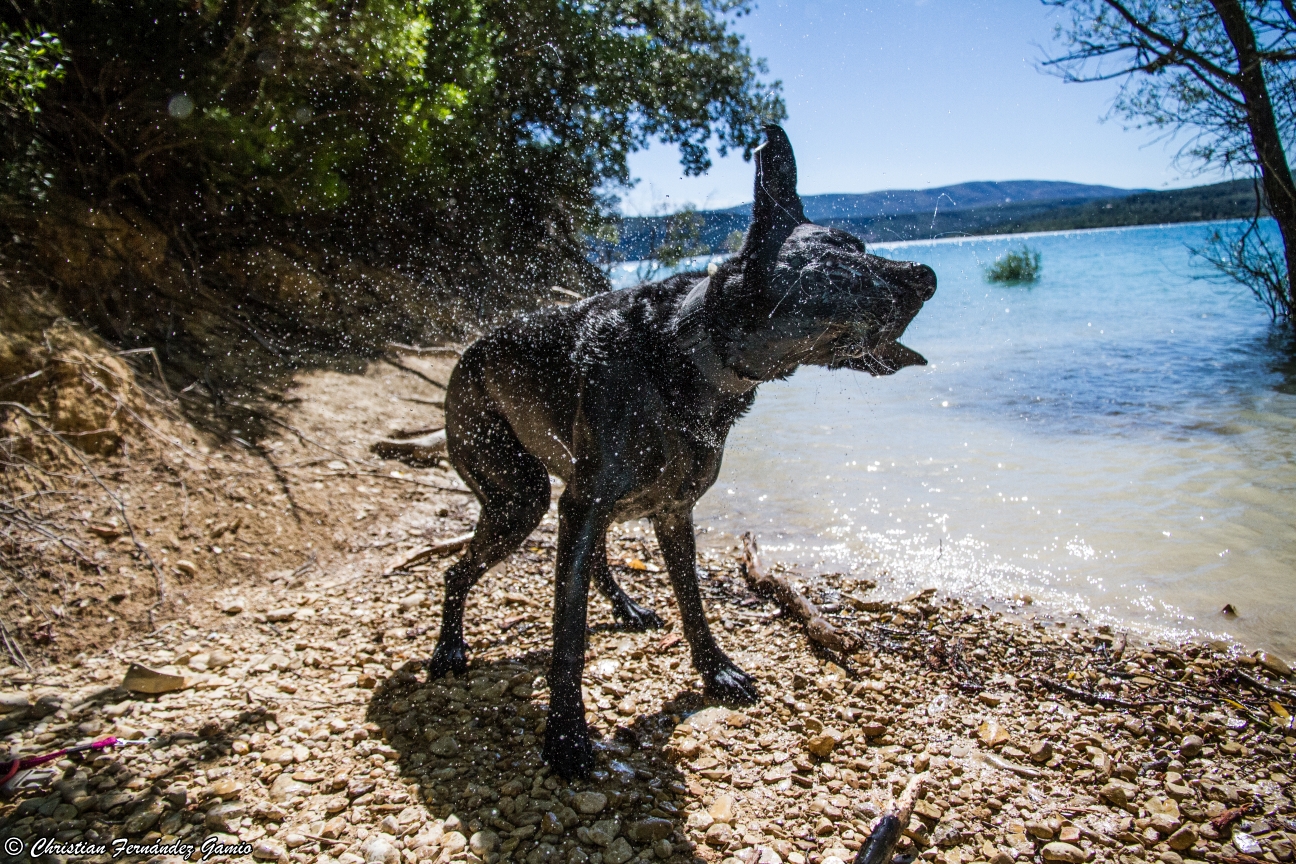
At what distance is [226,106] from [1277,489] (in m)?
10.1

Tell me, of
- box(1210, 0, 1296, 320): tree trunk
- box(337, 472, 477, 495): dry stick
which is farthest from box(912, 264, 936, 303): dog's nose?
box(1210, 0, 1296, 320): tree trunk

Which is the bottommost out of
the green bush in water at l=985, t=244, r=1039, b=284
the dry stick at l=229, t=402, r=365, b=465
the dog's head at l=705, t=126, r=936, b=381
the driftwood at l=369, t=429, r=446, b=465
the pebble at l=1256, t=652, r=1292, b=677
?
the pebble at l=1256, t=652, r=1292, b=677

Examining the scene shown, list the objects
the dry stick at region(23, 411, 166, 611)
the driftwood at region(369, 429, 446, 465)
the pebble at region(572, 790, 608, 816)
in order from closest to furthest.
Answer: the pebble at region(572, 790, 608, 816) → the dry stick at region(23, 411, 166, 611) → the driftwood at region(369, 429, 446, 465)

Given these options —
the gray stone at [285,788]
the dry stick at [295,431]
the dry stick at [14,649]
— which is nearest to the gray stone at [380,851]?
the gray stone at [285,788]

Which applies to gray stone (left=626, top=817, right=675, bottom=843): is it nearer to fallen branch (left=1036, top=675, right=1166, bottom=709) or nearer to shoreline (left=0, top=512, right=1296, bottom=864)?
shoreline (left=0, top=512, right=1296, bottom=864)

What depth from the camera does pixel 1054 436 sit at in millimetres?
7941

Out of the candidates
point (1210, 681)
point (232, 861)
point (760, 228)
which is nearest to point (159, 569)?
point (232, 861)

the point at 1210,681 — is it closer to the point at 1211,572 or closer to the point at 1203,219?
the point at 1211,572

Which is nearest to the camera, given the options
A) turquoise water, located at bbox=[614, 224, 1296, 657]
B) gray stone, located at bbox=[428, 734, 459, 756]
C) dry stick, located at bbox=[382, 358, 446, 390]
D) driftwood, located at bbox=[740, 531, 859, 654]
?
gray stone, located at bbox=[428, 734, 459, 756]

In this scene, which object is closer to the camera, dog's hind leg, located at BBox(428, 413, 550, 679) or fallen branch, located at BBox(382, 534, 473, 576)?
dog's hind leg, located at BBox(428, 413, 550, 679)

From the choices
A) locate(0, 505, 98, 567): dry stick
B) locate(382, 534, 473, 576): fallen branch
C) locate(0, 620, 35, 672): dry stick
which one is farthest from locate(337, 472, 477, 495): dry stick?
locate(0, 620, 35, 672): dry stick

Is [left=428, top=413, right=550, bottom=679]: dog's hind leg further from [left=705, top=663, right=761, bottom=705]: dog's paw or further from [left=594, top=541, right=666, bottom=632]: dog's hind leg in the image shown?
[left=705, top=663, right=761, bottom=705]: dog's paw

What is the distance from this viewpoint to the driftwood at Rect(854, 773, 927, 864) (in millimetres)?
2078

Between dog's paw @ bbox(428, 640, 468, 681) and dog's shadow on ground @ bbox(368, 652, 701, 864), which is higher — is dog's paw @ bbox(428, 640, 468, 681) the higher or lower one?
the higher one
